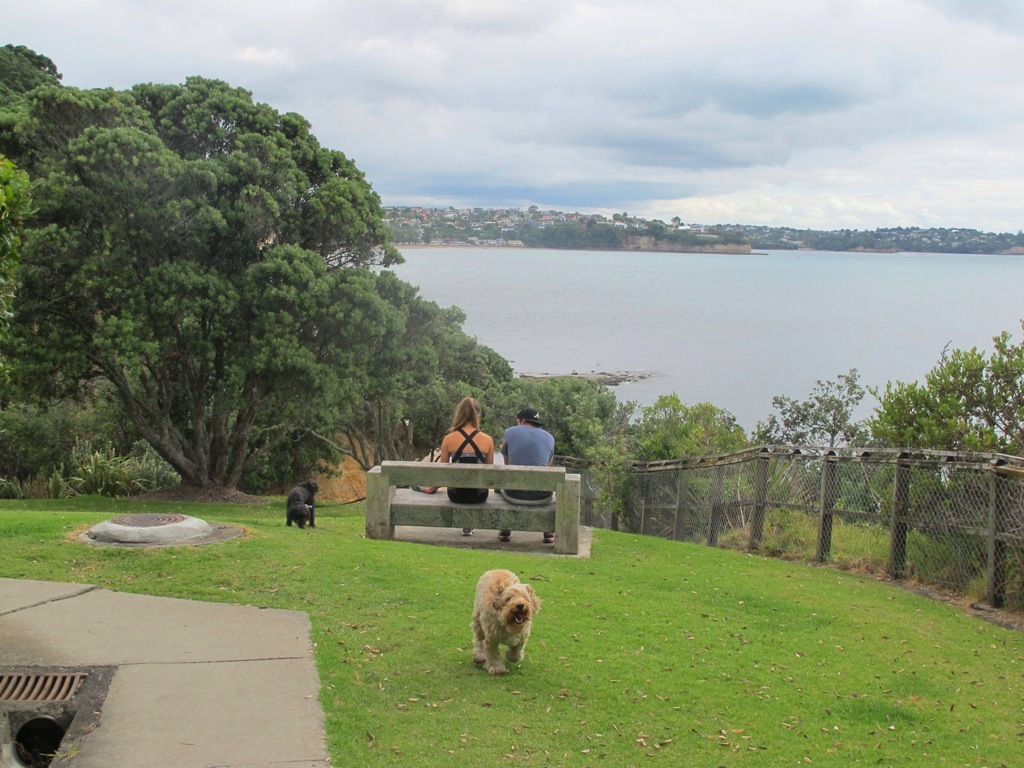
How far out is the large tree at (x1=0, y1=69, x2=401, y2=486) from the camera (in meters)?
16.7

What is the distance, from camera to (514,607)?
579 centimetres

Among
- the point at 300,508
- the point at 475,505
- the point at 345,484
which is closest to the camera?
the point at 475,505

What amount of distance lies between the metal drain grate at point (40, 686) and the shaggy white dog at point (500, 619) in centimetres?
234

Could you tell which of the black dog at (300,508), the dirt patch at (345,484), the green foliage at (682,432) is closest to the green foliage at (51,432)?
the dirt patch at (345,484)

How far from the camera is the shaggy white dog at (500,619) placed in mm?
5816

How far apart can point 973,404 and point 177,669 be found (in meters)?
9.70

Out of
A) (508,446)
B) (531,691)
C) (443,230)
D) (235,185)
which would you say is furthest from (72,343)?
(443,230)

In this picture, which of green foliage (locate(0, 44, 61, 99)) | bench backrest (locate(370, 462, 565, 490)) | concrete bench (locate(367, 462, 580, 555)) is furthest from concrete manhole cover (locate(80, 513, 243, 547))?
green foliage (locate(0, 44, 61, 99))

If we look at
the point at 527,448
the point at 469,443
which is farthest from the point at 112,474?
the point at 527,448

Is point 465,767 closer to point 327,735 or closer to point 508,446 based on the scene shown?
point 327,735

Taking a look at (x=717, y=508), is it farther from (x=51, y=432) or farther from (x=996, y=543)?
(x=51, y=432)

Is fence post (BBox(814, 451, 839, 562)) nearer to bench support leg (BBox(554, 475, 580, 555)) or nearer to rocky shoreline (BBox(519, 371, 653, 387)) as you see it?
bench support leg (BBox(554, 475, 580, 555))

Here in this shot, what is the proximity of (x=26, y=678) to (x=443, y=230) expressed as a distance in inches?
5124

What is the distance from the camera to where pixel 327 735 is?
16.2 feet
